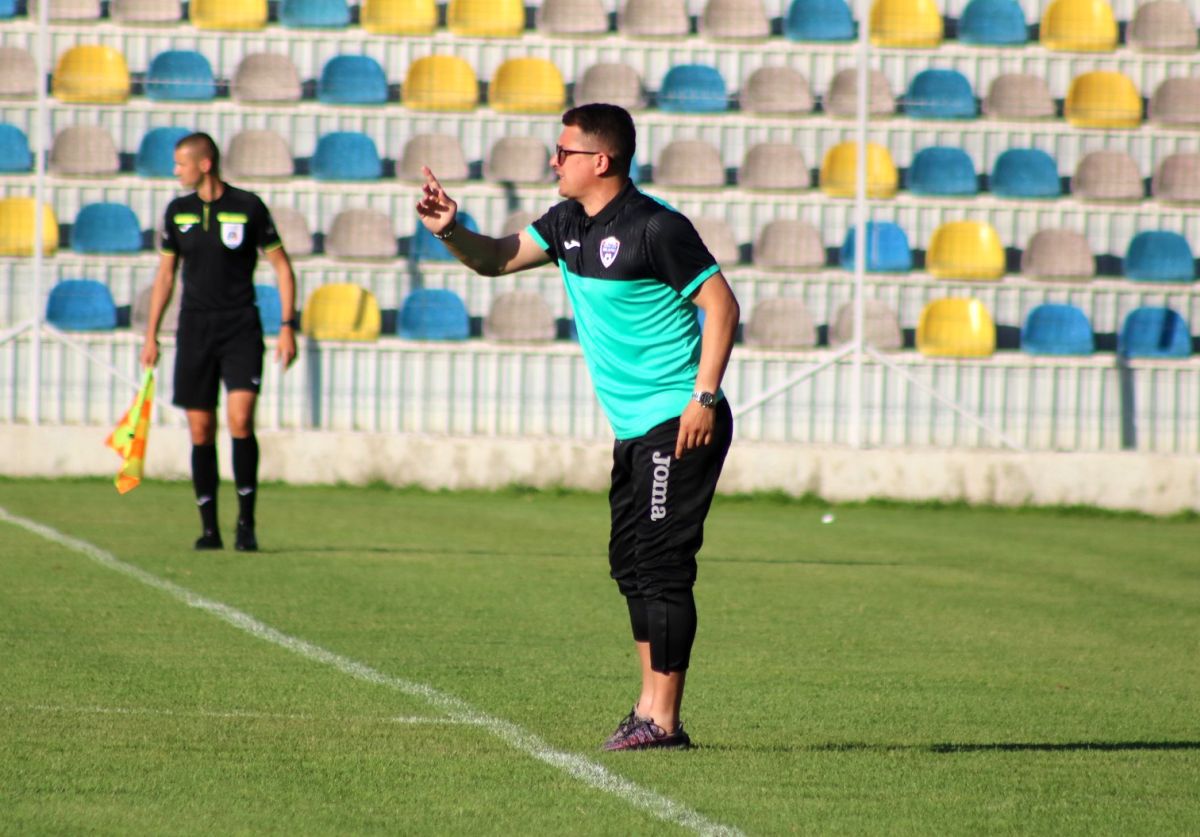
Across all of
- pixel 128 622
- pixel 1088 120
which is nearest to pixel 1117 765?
pixel 128 622

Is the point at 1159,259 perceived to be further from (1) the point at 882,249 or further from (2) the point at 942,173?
(1) the point at 882,249

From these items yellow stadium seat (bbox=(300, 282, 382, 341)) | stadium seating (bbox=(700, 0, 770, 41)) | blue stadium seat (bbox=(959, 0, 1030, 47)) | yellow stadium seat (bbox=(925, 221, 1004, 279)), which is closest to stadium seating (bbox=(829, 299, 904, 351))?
yellow stadium seat (bbox=(925, 221, 1004, 279))

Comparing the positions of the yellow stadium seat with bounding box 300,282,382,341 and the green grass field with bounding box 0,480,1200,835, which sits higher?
the yellow stadium seat with bounding box 300,282,382,341

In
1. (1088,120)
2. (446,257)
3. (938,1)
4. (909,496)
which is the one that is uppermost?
(938,1)

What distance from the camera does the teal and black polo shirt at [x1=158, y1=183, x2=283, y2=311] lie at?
9.85 meters

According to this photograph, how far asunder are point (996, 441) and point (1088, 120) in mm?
4155

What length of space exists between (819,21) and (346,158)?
16.9ft

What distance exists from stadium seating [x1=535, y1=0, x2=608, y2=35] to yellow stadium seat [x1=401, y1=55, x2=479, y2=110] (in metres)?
1.02

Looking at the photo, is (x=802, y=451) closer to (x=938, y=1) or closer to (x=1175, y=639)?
(x=938, y=1)

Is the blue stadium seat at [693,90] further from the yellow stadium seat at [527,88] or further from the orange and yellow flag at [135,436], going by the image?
the orange and yellow flag at [135,436]

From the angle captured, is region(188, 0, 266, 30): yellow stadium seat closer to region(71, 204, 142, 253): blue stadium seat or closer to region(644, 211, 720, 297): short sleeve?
region(71, 204, 142, 253): blue stadium seat

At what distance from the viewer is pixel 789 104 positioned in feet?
62.7

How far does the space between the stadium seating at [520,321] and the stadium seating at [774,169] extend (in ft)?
8.55

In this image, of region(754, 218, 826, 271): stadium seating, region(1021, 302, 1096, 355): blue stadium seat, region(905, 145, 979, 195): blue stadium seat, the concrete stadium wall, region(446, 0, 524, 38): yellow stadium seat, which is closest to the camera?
the concrete stadium wall
